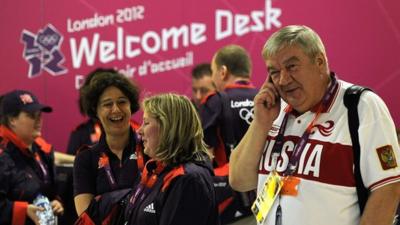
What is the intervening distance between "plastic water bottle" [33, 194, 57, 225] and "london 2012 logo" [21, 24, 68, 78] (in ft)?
6.63

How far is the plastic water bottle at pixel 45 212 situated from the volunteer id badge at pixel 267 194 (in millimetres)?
1948

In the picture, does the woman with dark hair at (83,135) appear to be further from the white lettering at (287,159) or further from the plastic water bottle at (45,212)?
the white lettering at (287,159)

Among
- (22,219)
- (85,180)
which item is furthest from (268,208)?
(22,219)

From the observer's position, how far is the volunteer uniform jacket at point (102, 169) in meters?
3.12

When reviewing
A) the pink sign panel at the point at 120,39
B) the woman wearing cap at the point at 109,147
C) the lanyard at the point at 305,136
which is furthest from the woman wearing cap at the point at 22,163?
the lanyard at the point at 305,136

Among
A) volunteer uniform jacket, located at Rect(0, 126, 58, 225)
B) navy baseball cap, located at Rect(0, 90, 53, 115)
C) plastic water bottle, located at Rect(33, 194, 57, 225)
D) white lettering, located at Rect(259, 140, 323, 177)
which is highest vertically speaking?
navy baseball cap, located at Rect(0, 90, 53, 115)

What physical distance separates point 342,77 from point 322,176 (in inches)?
125

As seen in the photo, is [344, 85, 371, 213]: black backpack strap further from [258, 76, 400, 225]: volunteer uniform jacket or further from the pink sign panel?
the pink sign panel

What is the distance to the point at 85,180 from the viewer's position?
3.16 metres

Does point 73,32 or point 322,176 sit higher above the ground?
point 73,32

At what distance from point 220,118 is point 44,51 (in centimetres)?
234

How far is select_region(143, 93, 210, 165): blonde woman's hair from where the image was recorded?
262 cm

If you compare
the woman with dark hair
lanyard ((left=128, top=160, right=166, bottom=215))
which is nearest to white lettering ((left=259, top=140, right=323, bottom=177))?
lanyard ((left=128, top=160, right=166, bottom=215))

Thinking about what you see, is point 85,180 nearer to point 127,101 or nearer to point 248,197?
point 127,101
